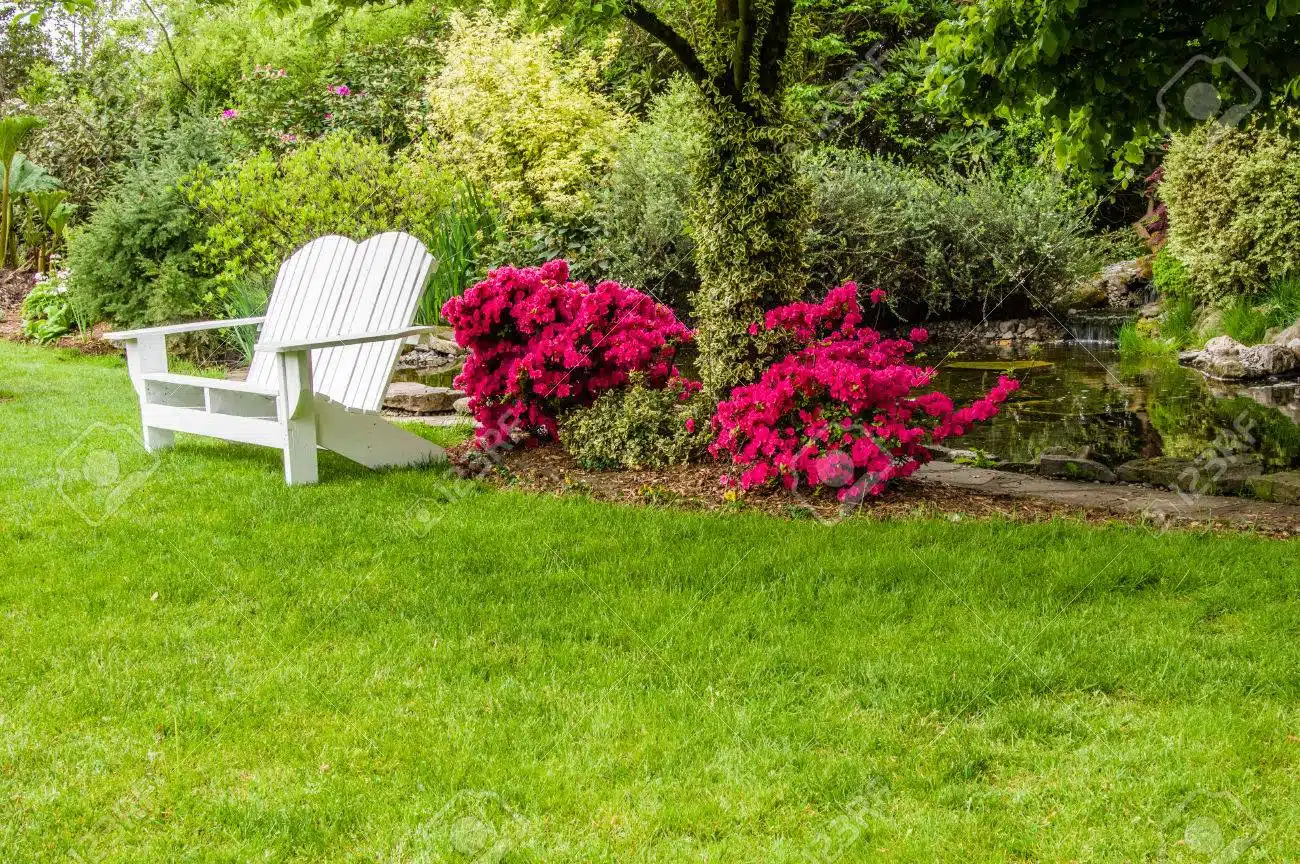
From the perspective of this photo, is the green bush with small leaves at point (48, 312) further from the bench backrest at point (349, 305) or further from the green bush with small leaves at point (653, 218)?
the bench backrest at point (349, 305)

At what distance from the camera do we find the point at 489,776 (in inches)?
87.6

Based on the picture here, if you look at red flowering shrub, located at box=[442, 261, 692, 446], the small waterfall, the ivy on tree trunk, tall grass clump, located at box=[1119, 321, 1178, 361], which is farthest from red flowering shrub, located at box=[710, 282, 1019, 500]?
the small waterfall

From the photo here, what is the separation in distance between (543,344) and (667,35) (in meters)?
1.51

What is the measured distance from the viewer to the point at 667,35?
4.65 meters

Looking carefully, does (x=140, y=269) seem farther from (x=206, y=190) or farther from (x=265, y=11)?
(x=265, y=11)

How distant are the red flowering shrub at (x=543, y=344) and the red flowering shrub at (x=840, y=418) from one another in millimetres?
906

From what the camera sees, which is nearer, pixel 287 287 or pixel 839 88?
pixel 287 287

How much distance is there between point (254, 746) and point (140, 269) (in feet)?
27.3

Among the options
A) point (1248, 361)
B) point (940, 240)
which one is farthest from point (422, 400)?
point (1248, 361)

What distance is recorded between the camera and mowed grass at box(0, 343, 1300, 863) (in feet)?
6.73

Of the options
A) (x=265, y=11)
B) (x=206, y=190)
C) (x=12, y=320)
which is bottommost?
(x=12, y=320)

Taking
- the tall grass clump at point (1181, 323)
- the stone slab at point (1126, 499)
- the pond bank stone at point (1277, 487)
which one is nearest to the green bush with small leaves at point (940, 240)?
the tall grass clump at point (1181, 323)

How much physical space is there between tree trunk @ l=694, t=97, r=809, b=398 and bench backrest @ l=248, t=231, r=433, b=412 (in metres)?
1.37

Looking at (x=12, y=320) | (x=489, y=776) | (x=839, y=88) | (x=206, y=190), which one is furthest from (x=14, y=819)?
(x=839, y=88)
